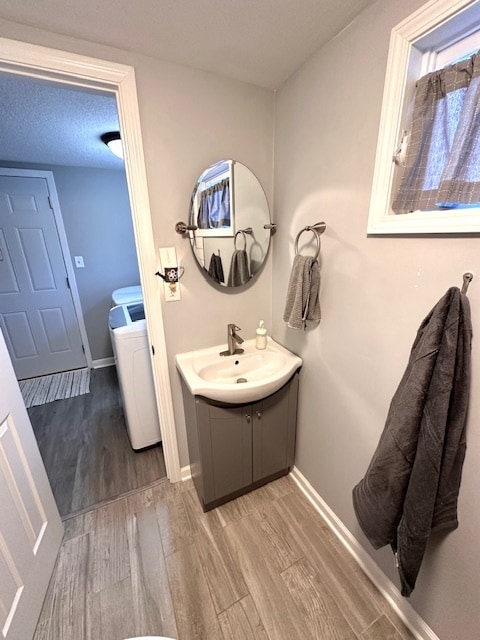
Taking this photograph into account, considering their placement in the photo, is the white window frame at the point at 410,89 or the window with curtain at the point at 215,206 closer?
the white window frame at the point at 410,89

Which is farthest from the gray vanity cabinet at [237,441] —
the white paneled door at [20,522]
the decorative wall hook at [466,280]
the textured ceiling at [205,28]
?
the textured ceiling at [205,28]

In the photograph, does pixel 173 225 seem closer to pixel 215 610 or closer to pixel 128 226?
pixel 215 610

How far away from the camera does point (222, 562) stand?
1250 millimetres

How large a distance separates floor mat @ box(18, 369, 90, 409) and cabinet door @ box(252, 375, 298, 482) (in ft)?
6.84

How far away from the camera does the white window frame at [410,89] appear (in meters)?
0.69

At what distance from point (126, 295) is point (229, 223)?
184 centimetres

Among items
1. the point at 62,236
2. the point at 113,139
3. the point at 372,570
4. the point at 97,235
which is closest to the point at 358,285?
the point at 372,570

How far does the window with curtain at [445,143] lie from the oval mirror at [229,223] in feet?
2.49

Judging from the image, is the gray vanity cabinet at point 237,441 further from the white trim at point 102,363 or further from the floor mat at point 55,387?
the white trim at point 102,363

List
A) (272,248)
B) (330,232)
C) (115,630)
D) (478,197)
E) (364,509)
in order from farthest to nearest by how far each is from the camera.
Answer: (272,248) → (330,232) → (115,630) → (364,509) → (478,197)

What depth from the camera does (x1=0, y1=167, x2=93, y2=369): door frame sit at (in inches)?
99.2

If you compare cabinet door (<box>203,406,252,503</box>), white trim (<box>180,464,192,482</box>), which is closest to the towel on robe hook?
cabinet door (<box>203,406,252,503</box>)

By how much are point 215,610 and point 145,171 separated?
1.92m

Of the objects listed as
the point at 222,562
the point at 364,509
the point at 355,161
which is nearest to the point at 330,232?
the point at 355,161
